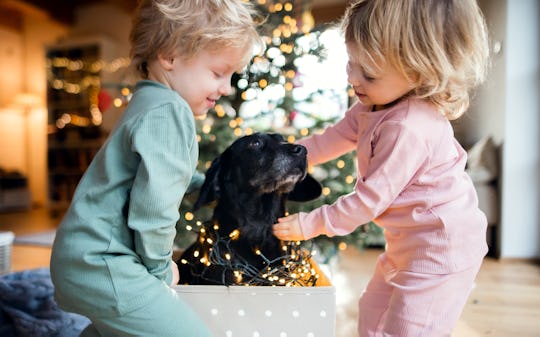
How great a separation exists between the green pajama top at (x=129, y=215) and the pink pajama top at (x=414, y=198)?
337mm

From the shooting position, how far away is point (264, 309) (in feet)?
3.34

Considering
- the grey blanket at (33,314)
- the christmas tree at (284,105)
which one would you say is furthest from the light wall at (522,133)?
the grey blanket at (33,314)

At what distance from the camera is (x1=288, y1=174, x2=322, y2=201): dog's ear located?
1166 mm

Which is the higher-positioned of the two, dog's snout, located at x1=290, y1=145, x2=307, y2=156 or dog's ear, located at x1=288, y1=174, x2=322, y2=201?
dog's snout, located at x1=290, y1=145, x2=307, y2=156

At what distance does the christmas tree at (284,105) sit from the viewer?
232 centimetres

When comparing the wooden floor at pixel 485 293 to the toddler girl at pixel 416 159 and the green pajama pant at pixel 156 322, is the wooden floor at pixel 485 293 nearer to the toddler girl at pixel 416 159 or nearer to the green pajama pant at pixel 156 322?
the toddler girl at pixel 416 159

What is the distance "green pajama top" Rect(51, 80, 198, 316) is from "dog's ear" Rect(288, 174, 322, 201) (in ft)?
1.22

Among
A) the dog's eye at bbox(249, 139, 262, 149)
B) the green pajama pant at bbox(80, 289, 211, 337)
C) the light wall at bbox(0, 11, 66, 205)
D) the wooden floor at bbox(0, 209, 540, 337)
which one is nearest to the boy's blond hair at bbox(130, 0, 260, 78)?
the dog's eye at bbox(249, 139, 262, 149)

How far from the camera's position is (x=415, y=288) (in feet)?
3.25

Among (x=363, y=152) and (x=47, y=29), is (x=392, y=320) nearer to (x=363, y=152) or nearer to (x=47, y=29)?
(x=363, y=152)

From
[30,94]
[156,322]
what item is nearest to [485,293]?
[156,322]

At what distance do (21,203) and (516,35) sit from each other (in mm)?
6775

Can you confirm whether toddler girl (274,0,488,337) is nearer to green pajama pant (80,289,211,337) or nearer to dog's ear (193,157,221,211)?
dog's ear (193,157,221,211)

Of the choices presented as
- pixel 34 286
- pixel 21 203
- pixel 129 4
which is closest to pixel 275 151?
pixel 34 286
